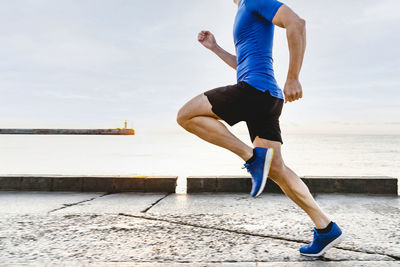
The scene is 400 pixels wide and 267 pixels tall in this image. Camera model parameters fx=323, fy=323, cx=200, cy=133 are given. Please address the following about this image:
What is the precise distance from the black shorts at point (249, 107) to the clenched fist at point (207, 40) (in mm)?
774

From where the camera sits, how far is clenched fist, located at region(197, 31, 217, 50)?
2729 millimetres

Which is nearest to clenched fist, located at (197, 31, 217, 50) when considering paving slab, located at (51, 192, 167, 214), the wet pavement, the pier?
the wet pavement

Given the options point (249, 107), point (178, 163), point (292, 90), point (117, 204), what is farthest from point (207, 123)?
point (178, 163)

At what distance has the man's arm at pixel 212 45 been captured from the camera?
2.72 metres

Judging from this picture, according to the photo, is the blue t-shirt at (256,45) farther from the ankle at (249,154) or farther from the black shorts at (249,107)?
the ankle at (249,154)

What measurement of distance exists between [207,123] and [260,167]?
44 cm

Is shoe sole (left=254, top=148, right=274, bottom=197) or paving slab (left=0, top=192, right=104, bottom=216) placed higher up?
shoe sole (left=254, top=148, right=274, bottom=197)

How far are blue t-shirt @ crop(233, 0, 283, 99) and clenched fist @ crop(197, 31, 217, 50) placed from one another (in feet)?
1.63

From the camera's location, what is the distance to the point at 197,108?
6.83 ft

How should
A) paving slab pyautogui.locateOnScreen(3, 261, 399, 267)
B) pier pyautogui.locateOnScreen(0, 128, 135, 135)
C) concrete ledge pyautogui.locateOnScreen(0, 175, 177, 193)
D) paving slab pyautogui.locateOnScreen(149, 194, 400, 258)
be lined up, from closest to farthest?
1. paving slab pyautogui.locateOnScreen(3, 261, 399, 267)
2. paving slab pyautogui.locateOnScreen(149, 194, 400, 258)
3. concrete ledge pyautogui.locateOnScreen(0, 175, 177, 193)
4. pier pyautogui.locateOnScreen(0, 128, 135, 135)

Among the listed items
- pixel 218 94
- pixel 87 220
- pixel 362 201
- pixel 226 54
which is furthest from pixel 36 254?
pixel 362 201

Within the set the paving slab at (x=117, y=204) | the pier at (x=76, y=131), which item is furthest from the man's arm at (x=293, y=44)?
the pier at (x=76, y=131)

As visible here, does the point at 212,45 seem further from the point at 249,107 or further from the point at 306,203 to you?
the point at 306,203

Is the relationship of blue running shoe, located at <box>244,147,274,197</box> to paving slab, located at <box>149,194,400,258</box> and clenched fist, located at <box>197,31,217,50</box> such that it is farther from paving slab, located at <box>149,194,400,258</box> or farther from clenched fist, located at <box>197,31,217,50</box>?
clenched fist, located at <box>197,31,217,50</box>
